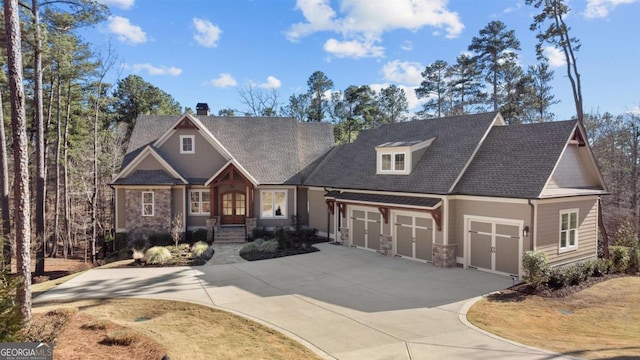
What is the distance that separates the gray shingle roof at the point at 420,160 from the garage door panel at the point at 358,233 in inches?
73.0

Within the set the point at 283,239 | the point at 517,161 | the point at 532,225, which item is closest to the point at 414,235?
the point at 532,225

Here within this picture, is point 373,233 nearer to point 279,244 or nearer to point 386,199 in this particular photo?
point 386,199

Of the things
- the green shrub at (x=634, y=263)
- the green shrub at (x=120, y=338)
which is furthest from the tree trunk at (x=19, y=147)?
the green shrub at (x=634, y=263)

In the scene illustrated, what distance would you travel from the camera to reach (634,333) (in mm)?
9625

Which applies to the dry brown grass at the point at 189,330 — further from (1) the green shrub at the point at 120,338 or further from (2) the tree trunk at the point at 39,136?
(2) the tree trunk at the point at 39,136

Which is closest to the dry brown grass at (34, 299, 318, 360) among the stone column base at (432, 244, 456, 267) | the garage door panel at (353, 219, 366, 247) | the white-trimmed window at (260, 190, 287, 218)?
the stone column base at (432, 244, 456, 267)

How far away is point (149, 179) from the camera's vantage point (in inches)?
857

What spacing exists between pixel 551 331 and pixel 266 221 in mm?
16737

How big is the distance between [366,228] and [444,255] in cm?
485

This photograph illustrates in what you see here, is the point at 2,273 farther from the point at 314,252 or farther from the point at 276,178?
the point at 276,178

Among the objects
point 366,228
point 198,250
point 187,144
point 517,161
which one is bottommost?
point 198,250

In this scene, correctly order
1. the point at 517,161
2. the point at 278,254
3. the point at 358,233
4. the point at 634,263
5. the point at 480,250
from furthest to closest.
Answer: the point at 358,233 < the point at 278,254 < the point at 634,263 < the point at 517,161 < the point at 480,250

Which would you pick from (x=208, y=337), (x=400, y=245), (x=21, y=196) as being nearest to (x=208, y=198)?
(x=400, y=245)

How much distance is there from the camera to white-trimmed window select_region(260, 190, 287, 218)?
23.9 m
